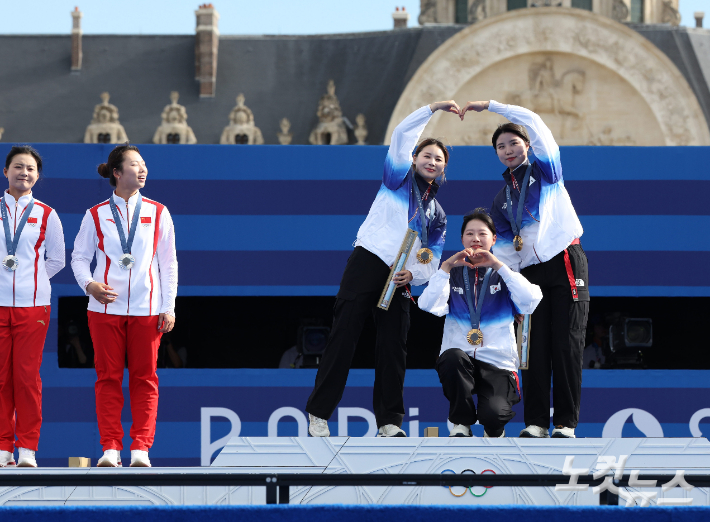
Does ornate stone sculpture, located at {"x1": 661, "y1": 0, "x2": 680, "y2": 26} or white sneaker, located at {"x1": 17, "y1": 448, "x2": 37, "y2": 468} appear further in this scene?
ornate stone sculpture, located at {"x1": 661, "y1": 0, "x2": 680, "y2": 26}

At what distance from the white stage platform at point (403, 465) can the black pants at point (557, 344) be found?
1.79 ft

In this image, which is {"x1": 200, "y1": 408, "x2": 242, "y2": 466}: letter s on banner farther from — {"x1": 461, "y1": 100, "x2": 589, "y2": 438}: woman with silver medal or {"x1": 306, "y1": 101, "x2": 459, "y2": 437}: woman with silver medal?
{"x1": 461, "y1": 100, "x2": 589, "y2": 438}: woman with silver medal

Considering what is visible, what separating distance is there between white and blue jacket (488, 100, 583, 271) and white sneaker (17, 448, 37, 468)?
268 cm

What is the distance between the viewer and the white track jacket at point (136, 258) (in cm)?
466

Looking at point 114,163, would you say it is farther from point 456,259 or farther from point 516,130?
point 516,130

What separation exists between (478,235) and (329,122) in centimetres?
3391

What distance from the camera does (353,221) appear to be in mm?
6410

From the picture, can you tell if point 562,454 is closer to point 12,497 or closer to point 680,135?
point 12,497

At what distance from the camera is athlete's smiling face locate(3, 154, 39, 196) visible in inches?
193

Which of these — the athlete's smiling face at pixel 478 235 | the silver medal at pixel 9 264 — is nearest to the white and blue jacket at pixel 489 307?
the athlete's smiling face at pixel 478 235

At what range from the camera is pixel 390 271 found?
15.8 ft

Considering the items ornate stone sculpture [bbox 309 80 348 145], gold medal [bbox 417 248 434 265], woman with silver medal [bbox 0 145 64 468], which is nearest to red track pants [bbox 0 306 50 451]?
woman with silver medal [bbox 0 145 64 468]

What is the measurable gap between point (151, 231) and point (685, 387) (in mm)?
3871

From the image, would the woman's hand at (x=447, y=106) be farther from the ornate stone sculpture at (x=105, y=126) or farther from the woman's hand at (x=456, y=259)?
the ornate stone sculpture at (x=105, y=126)
